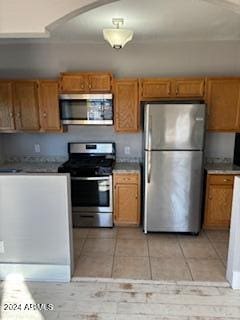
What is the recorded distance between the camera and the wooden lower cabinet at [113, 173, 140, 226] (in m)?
3.66

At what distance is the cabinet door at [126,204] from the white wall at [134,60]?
4.54ft

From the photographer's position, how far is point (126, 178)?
366 cm

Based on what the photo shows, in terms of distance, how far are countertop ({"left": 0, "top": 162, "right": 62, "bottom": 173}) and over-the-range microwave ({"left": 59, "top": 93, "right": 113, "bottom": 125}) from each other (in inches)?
27.1

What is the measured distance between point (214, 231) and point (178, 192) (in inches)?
33.9

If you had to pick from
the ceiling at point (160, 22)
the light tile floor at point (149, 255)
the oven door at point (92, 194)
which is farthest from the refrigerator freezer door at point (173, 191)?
the ceiling at point (160, 22)

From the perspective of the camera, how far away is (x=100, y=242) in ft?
11.1

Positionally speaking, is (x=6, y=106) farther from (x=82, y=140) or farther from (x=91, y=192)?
(x=91, y=192)

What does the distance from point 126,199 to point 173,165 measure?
2.78ft

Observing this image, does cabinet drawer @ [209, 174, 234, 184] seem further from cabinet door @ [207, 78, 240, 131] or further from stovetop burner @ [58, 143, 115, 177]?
stovetop burner @ [58, 143, 115, 177]

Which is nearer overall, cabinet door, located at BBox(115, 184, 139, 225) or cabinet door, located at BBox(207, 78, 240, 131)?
cabinet door, located at BBox(207, 78, 240, 131)

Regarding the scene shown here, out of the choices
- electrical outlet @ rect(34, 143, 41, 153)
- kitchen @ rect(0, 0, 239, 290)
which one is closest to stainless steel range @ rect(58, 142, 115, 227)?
kitchen @ rect(0, 0, 239, 290)

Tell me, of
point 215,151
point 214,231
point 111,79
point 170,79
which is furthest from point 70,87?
point 214,231

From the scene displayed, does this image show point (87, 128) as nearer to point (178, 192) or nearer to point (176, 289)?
point (178, 192)

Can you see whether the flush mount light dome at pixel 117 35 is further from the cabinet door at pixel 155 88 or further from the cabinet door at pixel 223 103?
the cabinet door at pixel 223 103
